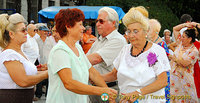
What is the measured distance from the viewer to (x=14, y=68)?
3.79 meters

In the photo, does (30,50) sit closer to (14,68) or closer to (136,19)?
(14,68)

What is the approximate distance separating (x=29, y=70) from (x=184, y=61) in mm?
3891

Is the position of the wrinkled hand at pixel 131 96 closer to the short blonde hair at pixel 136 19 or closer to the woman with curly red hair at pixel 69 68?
the woman with curly red hair at pixel 69 68

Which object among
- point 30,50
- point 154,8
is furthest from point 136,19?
point 154,8

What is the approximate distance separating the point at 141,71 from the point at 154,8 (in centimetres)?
2194

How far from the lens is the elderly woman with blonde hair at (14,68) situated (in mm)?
3812

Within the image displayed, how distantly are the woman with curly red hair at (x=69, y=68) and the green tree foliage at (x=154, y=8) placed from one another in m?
20.1

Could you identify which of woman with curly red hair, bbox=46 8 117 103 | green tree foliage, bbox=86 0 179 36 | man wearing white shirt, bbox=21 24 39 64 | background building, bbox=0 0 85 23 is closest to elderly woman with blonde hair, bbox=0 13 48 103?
woman with curly red hair, bbox=46 8 117 103

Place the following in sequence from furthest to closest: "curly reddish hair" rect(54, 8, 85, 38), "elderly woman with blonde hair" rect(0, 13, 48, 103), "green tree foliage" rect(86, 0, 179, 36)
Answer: "green tree foliage" rect(86, 0, 179, 36) < "elderly woman with blonde hair" rect(0, 13, 48, 103) < "curly reddish hair" rect(54, 8, 85, 38)

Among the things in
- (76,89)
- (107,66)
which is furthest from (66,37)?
(107,66)

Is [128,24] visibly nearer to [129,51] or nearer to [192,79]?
[129,51]

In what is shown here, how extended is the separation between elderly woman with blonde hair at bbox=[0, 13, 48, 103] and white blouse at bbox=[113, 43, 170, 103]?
992mm

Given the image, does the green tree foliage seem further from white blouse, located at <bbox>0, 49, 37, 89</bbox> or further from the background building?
white blouse, located at <bbox>0, 49, 37, 89</bbox>

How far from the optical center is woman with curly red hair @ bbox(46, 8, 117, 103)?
3.11m
